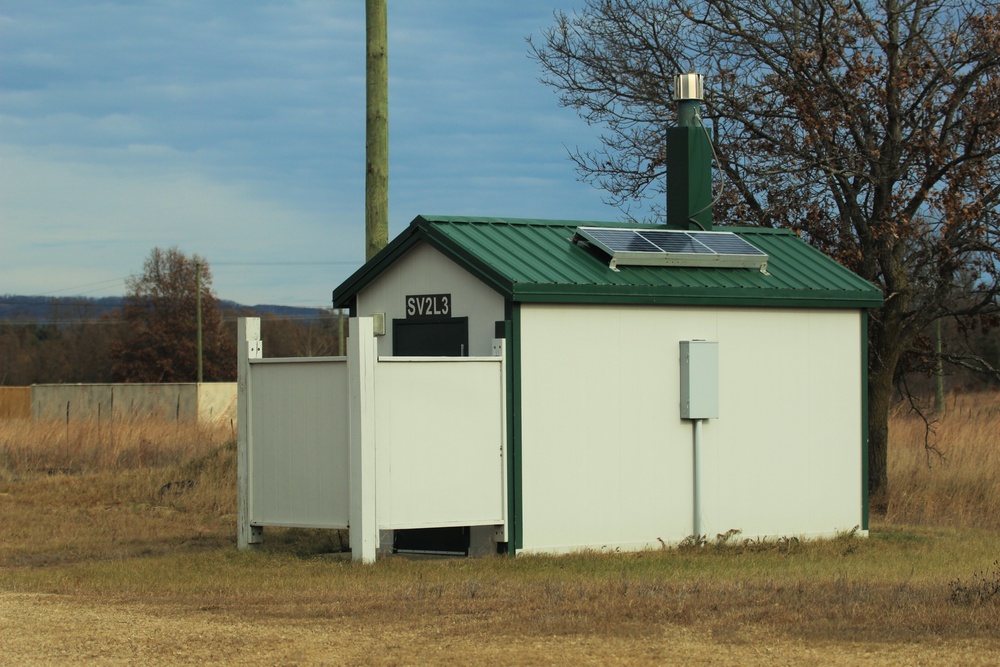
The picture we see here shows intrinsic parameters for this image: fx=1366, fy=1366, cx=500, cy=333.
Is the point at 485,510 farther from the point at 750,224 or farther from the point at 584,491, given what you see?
the point at 750,224

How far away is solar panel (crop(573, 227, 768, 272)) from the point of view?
13328 mm

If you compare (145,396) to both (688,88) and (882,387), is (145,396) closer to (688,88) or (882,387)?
(882,387)

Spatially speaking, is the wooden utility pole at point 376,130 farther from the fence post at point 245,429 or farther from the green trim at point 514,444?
the green trim at point 514,444

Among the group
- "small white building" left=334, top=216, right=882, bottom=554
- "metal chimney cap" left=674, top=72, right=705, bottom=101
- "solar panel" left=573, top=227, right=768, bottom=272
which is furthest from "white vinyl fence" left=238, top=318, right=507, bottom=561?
"metal chimney cap" left=674, top=72, right=705, bottom=101

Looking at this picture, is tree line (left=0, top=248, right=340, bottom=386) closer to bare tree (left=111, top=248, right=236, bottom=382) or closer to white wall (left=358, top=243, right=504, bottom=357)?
bare tree (left=111, top=248, right=236, bottom=382)

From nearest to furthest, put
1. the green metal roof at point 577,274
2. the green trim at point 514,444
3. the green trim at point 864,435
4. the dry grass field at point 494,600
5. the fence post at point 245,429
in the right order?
the dry grass field at point 494,600 → the green trim at point 514,444 → the green metal roof at point 577,274 → the fence post at point 245,429 → the green trim at point 864,435

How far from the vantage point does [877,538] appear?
14375 millimetres

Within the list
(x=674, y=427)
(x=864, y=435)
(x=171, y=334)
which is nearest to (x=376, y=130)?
(x=674, y=427)

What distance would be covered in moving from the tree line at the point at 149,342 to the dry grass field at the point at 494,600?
49868mm

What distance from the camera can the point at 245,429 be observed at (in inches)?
512

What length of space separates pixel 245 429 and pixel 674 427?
4.13m

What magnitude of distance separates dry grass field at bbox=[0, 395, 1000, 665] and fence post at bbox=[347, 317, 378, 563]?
302mm

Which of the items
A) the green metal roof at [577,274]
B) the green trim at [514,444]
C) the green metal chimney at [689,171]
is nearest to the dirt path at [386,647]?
the green trim at [514,444]

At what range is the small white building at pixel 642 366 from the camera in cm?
1259
